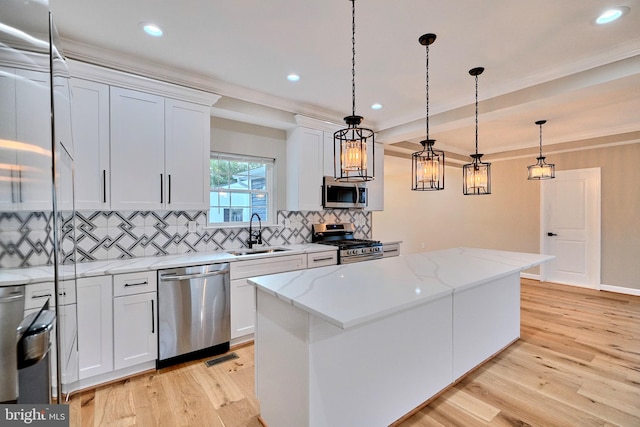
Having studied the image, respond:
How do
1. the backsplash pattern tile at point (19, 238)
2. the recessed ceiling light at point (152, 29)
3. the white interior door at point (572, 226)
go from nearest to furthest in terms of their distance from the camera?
the backsplash pattern tile at point (19, 238)
the recessed ceiling light at point (152, 29)
the white interior door at point (572, 226)

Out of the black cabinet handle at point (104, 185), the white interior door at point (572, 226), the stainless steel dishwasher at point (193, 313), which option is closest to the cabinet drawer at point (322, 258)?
the stainless steel dishwasher at point (193, 313)

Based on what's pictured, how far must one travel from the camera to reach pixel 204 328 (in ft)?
9.01

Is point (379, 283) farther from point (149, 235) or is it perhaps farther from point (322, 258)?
point (149, 235)

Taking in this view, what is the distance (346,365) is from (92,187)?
2489mm

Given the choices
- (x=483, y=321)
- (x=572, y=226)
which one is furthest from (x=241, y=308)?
(x=572, y=226)

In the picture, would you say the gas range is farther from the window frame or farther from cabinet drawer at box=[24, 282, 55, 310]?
cabinet drawer at box=[24, 282, 55, 310]

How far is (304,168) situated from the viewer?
389 centimetres

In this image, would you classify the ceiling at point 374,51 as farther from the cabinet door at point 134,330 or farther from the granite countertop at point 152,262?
the cabinet door at point 134,330

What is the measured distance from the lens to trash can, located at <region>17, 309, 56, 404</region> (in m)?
0.68

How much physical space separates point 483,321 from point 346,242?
2.08m

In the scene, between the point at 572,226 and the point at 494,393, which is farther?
the point at 572,226

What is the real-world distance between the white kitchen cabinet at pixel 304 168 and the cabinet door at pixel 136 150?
162 centimetres

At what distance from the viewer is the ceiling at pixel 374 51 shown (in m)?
1.99

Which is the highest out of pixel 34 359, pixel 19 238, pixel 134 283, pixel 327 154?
pixel 327 154
